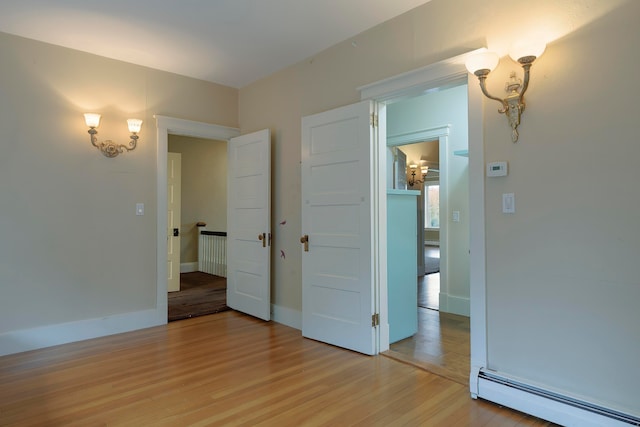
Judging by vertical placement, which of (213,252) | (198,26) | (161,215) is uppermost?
(198,26)

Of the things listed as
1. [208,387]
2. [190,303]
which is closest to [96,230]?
[190,303]

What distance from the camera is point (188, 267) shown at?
7.36 m

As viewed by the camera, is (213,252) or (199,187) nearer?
(213,252)

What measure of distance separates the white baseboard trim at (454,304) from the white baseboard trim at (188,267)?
16.3 ft

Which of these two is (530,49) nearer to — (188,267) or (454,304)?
(454,304)

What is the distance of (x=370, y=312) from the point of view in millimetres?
3057

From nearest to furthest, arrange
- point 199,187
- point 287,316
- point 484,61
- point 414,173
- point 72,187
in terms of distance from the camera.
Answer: point 484,61 < point 72,187 < point 287,316 < point 199,187 < point 414,173

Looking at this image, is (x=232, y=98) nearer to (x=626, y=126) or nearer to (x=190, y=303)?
(x=190, y=303)

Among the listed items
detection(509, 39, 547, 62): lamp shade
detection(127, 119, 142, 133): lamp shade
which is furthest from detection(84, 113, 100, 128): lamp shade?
detection(509, 39, 547, 62): lamp shade

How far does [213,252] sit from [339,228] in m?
4.44

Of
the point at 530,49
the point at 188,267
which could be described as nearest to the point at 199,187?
the point at 188,267

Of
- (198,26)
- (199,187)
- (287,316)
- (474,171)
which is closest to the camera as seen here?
(474,171)

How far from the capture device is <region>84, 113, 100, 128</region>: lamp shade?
3.48 m

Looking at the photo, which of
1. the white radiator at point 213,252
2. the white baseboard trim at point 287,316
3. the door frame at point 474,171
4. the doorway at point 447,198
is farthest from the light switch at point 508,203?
the white radiator at point 213,252
